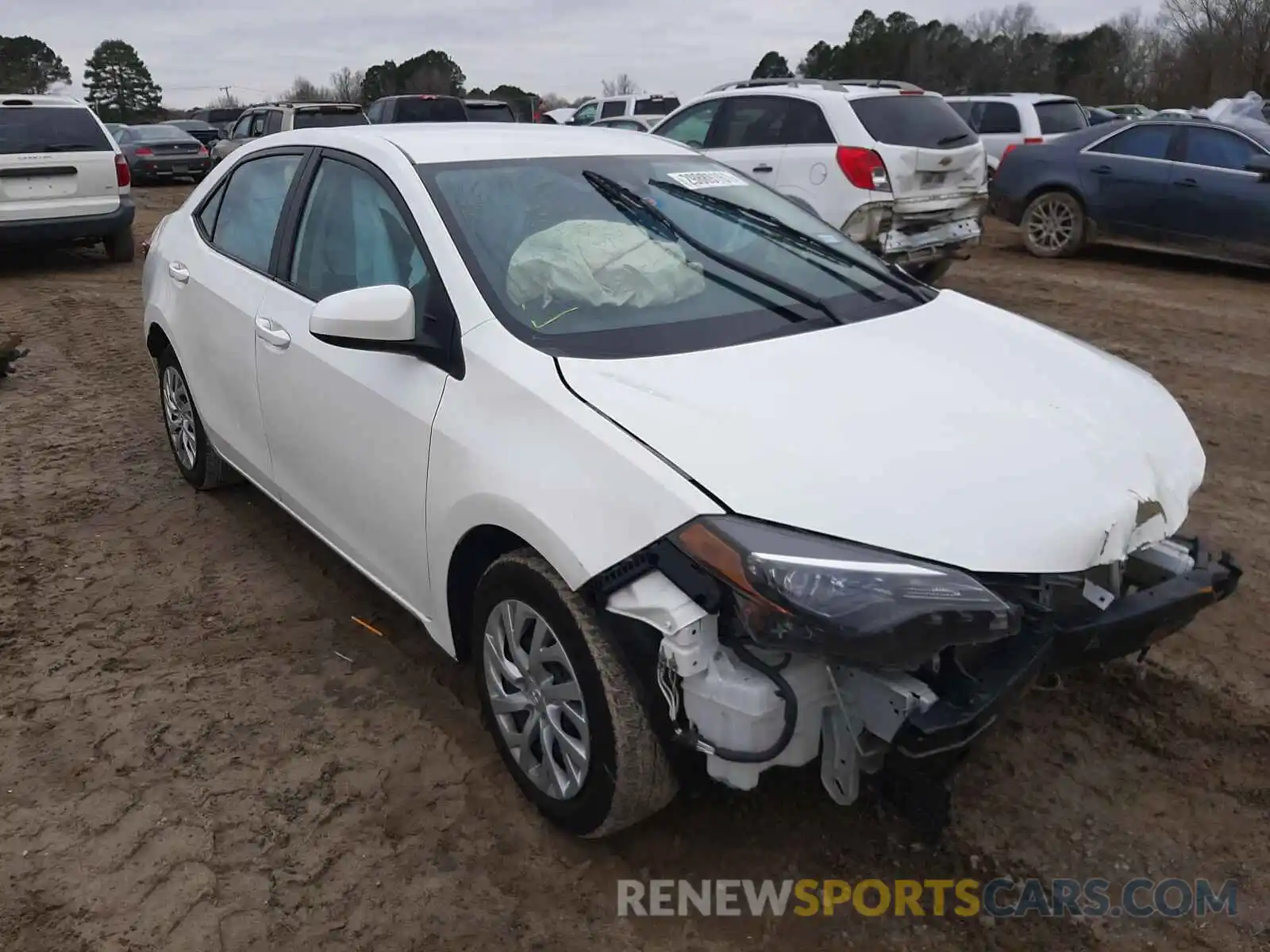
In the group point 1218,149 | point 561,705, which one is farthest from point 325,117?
point 561,705

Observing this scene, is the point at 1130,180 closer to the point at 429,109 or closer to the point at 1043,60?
the point at 429,109

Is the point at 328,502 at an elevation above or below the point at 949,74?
below

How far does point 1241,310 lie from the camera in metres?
8.47

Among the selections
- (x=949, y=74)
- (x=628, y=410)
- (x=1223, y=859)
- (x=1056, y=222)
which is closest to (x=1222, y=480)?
(x=1223, y=859)

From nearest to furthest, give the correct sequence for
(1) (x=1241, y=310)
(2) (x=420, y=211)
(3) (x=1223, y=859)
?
(3) (x=1223, y=859) → (2) (x=420, y=211) → (1) (x=1241, y=310)

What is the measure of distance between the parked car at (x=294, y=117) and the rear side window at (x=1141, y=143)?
992 cm

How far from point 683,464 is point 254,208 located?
8.67 feet

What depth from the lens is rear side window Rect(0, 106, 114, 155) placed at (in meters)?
10.3

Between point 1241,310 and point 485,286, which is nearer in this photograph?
point 485,286

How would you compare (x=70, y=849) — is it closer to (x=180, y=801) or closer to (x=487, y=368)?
(x=180, y=801)

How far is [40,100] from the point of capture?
10.7m

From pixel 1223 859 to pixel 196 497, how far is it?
14.2ft

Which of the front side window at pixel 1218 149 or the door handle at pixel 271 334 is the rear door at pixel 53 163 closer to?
the door handle at pixel 271 334

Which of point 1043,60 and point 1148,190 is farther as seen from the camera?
point 1043,60
